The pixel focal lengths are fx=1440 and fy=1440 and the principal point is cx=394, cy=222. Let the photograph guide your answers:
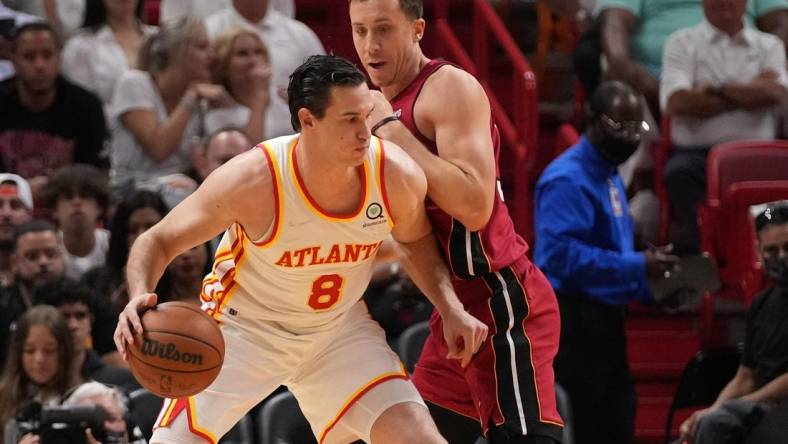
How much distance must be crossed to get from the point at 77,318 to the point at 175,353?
8.76 feet

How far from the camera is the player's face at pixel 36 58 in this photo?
8.20 metres

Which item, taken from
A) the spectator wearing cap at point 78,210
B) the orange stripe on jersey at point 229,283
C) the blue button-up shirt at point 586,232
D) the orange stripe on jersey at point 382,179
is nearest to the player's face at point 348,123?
the orange stripe on jersey at point 382,179

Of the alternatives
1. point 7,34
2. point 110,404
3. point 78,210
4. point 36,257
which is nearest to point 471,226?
point 110,404

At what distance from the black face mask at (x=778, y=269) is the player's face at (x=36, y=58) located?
4.12 metres

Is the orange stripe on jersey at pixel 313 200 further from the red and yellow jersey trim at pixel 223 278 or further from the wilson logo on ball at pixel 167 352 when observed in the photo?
the wilson logo on ball at pixel 167 352

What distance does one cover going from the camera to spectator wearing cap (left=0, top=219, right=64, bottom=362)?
7.13m

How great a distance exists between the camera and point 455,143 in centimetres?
471

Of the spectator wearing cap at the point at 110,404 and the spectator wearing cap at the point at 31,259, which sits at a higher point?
the spectator wearing cap at the point at 31,259

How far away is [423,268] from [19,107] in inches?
168

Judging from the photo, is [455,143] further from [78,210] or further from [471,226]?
[78,210]

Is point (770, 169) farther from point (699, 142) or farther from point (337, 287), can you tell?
point (337, 287)

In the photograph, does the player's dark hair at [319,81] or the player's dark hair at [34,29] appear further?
the player's dark hair at [34,29]

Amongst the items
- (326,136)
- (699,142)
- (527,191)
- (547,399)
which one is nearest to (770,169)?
(699,142)

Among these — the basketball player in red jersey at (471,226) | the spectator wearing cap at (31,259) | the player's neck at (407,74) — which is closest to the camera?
the basketball player in red jersey at (471,226)
